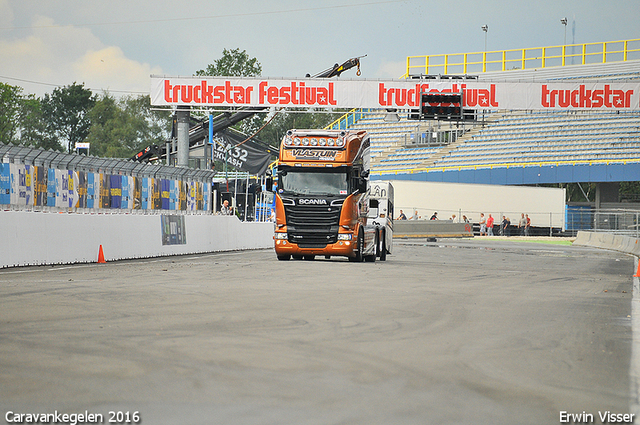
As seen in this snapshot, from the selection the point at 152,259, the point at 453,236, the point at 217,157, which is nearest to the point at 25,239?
the point at 152,259

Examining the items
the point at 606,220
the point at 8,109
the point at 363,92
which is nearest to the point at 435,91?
the point at 363,92

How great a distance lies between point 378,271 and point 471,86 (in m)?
25.1

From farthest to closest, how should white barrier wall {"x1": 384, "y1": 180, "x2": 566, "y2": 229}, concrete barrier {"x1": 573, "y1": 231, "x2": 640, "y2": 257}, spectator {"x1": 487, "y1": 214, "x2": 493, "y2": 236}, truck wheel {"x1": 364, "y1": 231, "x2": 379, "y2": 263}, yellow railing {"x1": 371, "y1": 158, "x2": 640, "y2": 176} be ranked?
white barrier wall {"x1": 384, "y1": 180, "x2": 566, "y2": 229} → spectator {"x1": 487, "y1": 214, "x2": 493, "y2": 236} → yellow railing {"x1": 371, "y1": 158, "x2": 640, "y2": 176} → concrete barrier {"x1": 573, "y1": 231, "x2": 640, "y2": 257} → truck wheel {"x1": 364, "y1": 231, "x2": 379, "y2": 263}

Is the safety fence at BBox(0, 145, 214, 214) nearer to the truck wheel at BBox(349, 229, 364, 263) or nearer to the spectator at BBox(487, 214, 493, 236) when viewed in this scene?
the truck wheel at BBox(349, 229, 364, 263)

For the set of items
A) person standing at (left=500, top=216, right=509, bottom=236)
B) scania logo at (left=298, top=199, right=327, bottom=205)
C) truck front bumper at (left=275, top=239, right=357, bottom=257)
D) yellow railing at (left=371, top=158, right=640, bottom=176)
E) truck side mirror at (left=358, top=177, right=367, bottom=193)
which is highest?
yellow railing at (left=371, top=158, right=640, bottom=176)

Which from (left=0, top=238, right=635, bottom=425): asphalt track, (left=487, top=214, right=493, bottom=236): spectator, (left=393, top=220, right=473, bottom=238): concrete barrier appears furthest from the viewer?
(left=487, top=214, right=493, bottom=236): spectator

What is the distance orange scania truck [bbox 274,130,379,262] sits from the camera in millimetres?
22203

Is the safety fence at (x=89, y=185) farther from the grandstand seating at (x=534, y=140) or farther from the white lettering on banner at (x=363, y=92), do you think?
the grandstand seating at (x=534, y=140)

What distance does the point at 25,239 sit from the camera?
18.0m

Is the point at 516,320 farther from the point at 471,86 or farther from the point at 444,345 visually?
the point at 471,86

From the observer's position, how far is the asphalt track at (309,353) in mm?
4910

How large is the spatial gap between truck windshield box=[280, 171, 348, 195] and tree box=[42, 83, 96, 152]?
314ft

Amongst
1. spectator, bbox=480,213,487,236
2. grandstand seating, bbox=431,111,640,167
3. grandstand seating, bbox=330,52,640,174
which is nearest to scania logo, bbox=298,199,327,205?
grandstand seating, bbox=330,52,640,174

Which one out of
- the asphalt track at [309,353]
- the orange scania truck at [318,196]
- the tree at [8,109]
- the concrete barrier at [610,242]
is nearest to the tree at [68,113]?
the tree at [8,109]
